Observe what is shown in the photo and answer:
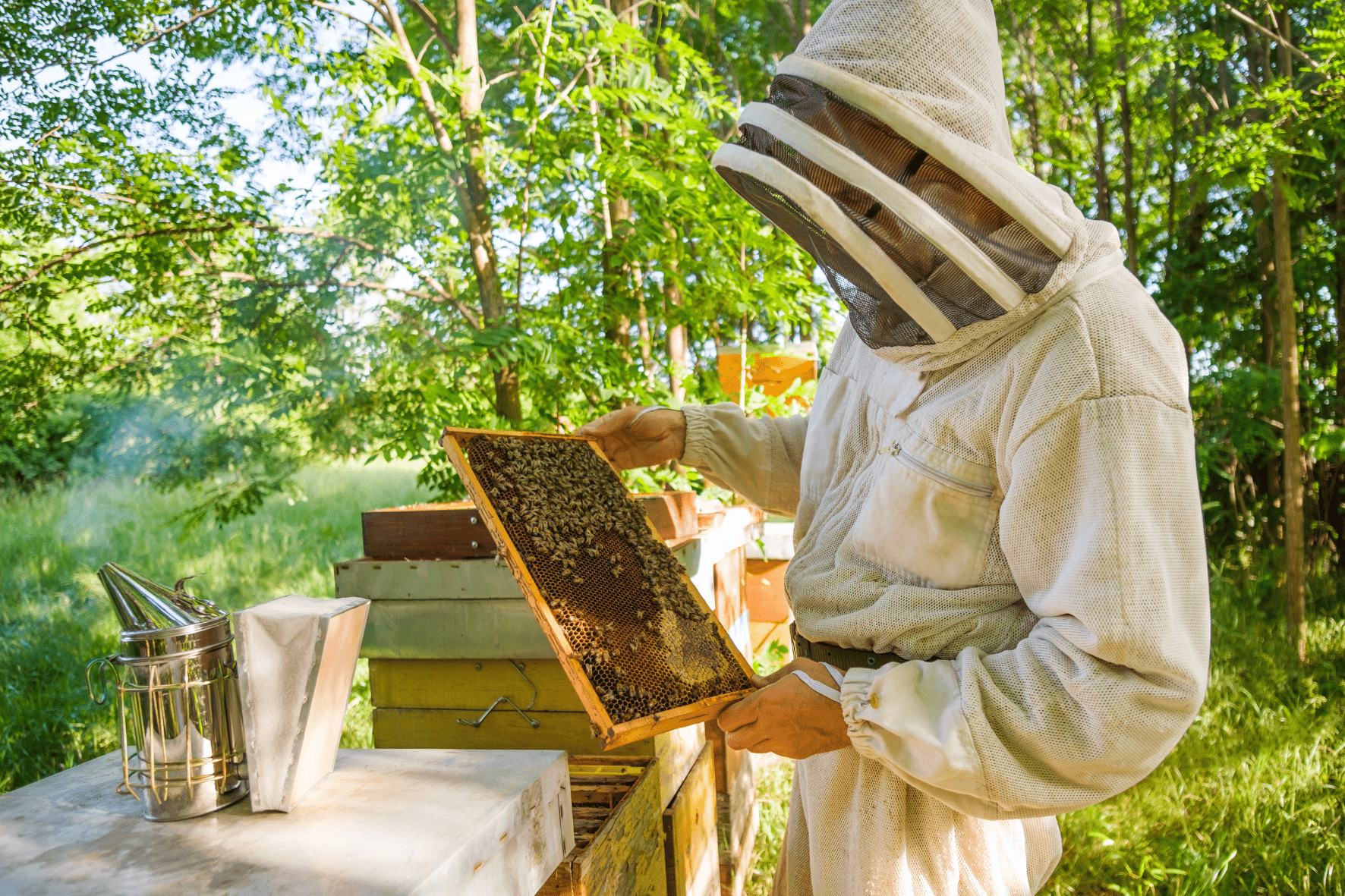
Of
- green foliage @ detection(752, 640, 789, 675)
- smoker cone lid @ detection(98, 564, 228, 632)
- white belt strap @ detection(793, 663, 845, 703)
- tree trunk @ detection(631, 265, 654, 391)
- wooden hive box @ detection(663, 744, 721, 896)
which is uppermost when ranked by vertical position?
tree trunk @ detection(631, 265, 654, 391)

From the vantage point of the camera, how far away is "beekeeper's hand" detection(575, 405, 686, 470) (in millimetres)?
2039

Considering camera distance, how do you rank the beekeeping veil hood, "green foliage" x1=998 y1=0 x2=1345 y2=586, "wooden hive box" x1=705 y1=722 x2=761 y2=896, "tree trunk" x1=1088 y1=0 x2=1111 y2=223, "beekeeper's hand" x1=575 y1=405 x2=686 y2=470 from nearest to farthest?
1. the beekeeping veil hood
2. "beekeeper's hand" x1=575 y1=405 x2=686 y2=470
3. "wooden hive box" x1=705 y1=722 x2=761 y2=896
4. "green foliage" x1=998 y1=0 x2=1345 y2=586
5. "tree trunk" x1=1088 y1=0 x2=1111 y2=223

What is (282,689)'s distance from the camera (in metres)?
1.18

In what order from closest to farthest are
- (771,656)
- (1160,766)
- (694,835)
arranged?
(694,835)
(1160,766)
(771,656)

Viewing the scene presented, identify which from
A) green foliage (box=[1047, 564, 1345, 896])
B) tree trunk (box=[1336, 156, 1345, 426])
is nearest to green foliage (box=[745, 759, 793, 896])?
green foliage (box=[1047, 564, 1345, 896])

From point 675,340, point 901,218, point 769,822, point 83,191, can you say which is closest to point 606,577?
point 901,218

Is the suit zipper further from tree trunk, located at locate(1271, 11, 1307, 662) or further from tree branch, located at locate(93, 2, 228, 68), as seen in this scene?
tree trunk, located at locate(1271, 11, 1307, 662)

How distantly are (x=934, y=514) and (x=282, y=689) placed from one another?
3.34 feet

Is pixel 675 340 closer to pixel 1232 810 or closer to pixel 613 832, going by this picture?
pixel 613 832

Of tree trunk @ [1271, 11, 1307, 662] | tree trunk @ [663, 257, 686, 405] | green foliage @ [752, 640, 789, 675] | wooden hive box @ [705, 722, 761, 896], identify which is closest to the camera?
wooden hive box @ [705, 722, 761, 896]

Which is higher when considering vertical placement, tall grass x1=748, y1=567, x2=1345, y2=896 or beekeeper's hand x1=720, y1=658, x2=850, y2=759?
beekeeper's hand x1=720, y1=658, x2=850, y2=759

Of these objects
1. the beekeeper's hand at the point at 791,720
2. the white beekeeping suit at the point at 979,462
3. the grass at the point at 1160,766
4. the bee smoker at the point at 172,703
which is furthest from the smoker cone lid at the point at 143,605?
the grass at the point at 1160,766

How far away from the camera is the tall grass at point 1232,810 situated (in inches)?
119

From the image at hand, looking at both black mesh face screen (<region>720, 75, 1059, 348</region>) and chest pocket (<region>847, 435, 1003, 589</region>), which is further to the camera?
chest pocket (<region>847, 435, 1003, 589</region>)
